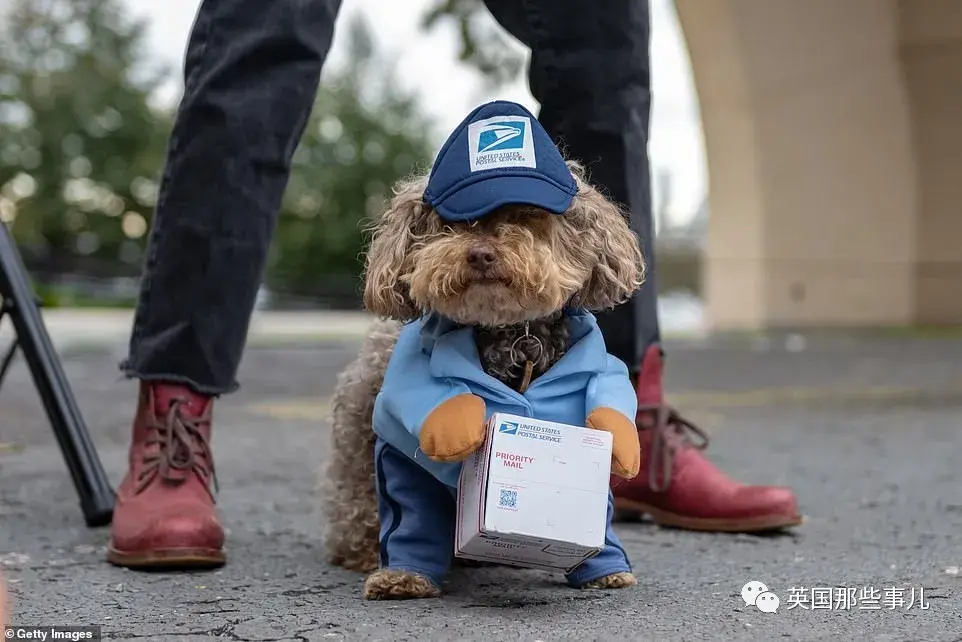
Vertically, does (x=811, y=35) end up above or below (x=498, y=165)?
above

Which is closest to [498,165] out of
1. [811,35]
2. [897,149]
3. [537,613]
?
[537,613]

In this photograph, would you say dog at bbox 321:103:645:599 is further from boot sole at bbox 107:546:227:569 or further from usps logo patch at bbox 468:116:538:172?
boot sole at bbox 107:546:227:569

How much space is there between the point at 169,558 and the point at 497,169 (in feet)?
3.16

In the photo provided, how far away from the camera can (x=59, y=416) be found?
8.94 ft

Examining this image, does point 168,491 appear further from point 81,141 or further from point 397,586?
point 81,141

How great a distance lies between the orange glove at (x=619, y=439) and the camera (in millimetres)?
1850

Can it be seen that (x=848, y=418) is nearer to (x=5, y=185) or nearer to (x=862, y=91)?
(x=862, y=91)

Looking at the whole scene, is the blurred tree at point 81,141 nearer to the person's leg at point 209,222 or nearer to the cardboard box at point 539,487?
the person's leg at point 209,222

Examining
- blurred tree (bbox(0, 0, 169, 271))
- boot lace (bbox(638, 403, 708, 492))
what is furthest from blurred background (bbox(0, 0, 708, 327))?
boot lace (bbox(638, 403, 708, 492))

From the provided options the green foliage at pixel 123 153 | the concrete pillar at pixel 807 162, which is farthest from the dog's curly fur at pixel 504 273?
the green foliage at pixel 123 153

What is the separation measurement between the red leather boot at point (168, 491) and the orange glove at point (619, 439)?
32.8 inches

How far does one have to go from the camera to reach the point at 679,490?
267 centimetres

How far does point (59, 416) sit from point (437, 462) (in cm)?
121

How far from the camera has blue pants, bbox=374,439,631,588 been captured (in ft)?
6.63
